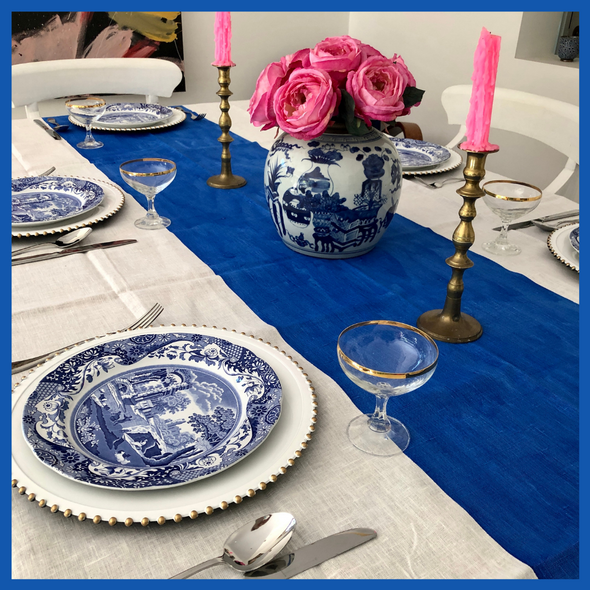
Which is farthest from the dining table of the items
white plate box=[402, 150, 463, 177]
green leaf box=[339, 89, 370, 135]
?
green leaf box=[339, 89, 370, 135]

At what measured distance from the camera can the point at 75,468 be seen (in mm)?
523

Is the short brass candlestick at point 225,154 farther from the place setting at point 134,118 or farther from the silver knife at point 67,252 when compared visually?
the place setting at point 134,118

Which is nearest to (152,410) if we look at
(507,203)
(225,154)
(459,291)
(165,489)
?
(165,489)

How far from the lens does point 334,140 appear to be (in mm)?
908

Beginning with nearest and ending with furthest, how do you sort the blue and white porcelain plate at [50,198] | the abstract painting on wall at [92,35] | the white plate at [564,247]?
the white plate at [564,247]
the blue and white porcelain plate at [50,198]
the abstract painting on wall at [92,35]

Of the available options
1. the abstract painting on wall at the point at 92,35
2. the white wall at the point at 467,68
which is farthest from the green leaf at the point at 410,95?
the abstract painting on wall at the point at 92,35

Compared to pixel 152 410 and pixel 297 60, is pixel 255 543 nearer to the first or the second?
pixel 152 410

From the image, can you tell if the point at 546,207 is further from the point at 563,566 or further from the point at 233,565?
the point at 233,565

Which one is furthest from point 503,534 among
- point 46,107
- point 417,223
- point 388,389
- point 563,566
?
point 46,107

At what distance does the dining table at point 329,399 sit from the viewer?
0.49m

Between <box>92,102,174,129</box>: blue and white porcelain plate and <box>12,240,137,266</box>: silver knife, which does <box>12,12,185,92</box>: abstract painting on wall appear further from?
<box>12,240,137,266</box>: silver knife

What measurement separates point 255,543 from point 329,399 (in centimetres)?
22

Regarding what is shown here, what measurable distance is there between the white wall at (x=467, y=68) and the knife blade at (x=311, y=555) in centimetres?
242

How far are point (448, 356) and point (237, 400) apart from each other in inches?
11.4
